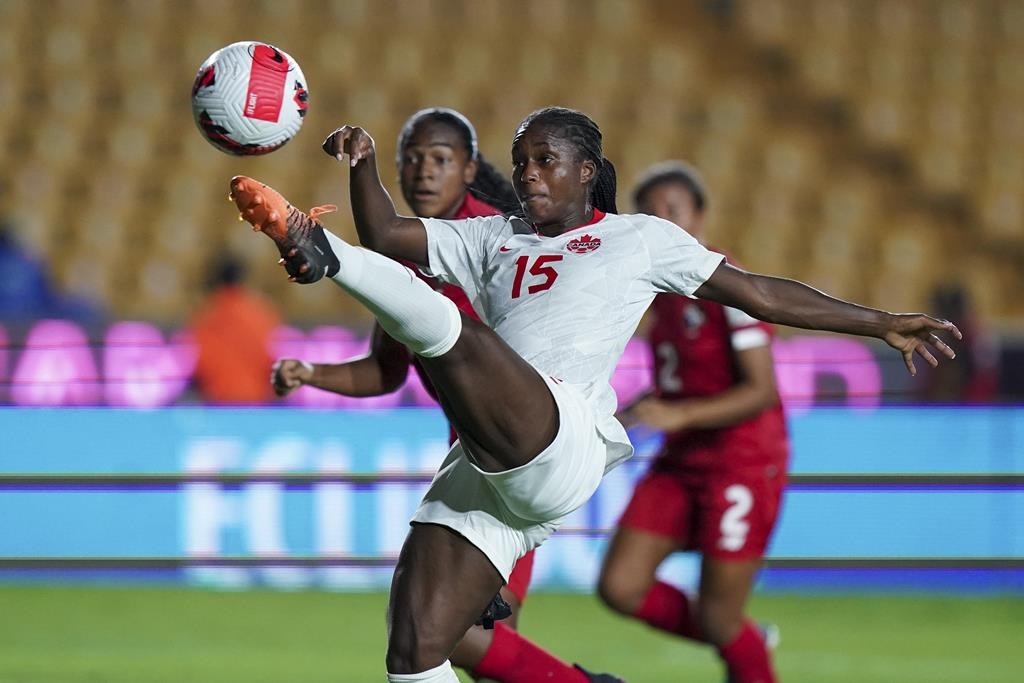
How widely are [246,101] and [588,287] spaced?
39.0 inches

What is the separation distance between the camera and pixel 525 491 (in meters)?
3.70

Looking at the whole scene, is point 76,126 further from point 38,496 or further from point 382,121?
point 38,496

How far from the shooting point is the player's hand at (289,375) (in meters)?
4.50

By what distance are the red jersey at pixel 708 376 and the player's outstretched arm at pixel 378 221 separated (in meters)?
1.54

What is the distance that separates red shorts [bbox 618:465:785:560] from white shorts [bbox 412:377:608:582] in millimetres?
1468

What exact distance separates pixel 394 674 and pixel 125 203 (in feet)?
34.3

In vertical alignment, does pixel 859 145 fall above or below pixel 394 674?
above

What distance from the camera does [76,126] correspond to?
46.1 ft

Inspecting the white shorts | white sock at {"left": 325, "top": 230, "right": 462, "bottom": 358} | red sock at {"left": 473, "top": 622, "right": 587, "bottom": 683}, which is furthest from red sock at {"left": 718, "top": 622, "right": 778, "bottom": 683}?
white sock at {"left": 325, "top": 230, "right": 462, "bottom": 358}

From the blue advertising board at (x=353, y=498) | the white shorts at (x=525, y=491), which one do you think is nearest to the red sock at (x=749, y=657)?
the white shorts at (x=525, y=491)

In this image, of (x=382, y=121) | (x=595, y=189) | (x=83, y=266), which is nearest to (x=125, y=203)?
(x=83, y=266)

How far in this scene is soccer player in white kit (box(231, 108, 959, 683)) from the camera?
11.4ft

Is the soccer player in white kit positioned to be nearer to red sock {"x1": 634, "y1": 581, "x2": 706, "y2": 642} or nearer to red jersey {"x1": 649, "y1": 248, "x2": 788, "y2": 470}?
red jersey {"x1": 649, "y1": 248, "x2": 788, "y2": 470}

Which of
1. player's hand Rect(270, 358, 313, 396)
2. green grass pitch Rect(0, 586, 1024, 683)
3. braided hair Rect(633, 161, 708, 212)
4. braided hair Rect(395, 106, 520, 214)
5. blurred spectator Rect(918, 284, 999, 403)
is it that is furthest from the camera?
blurred spectator Rect(918, 284, 999, 403)
